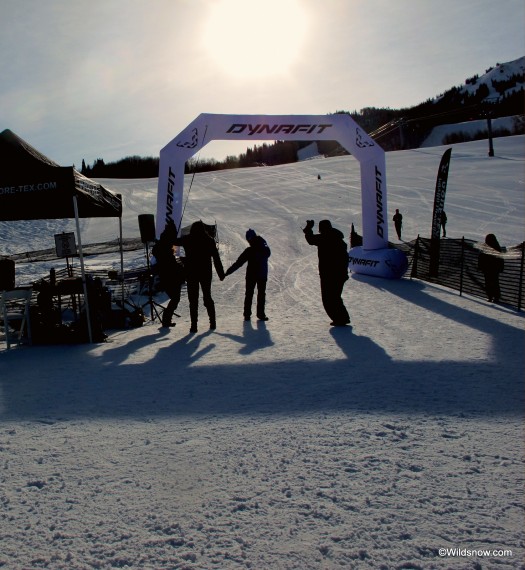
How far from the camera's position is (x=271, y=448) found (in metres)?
3.29

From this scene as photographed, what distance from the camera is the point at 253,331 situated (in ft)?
26.1

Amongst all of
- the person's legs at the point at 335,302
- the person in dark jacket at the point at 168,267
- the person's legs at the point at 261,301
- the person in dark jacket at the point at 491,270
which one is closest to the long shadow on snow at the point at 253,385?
the person's legs at the point at 335,302

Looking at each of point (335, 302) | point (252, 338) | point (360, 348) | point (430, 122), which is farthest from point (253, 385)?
point (430, 122)

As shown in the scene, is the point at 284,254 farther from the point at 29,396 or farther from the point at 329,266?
the point at 29,396

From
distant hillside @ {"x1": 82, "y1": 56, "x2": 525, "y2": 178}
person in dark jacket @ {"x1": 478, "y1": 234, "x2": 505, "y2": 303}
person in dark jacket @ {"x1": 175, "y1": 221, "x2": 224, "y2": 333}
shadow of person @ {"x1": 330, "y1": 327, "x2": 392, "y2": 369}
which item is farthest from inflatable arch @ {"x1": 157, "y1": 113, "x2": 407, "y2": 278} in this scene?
distant hillside @ {"x1": 82, "y1": 56, "x2": 525, "y2": 178}

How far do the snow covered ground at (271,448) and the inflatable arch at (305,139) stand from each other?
633 cm

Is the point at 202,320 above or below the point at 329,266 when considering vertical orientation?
below

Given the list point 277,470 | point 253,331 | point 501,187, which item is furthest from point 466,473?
point 501,187

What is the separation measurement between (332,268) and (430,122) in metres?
112

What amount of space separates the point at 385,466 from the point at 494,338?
434 centimetres

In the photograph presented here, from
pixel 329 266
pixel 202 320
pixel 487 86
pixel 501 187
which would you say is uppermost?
pixel 487 86

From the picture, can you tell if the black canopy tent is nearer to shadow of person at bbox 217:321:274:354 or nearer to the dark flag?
shadow of person at bbox 217:321:274:354

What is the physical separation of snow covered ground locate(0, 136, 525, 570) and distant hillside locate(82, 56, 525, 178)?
7636cm

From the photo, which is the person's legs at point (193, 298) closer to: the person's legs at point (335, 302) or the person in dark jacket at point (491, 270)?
the person's legs at point (335, 302)
